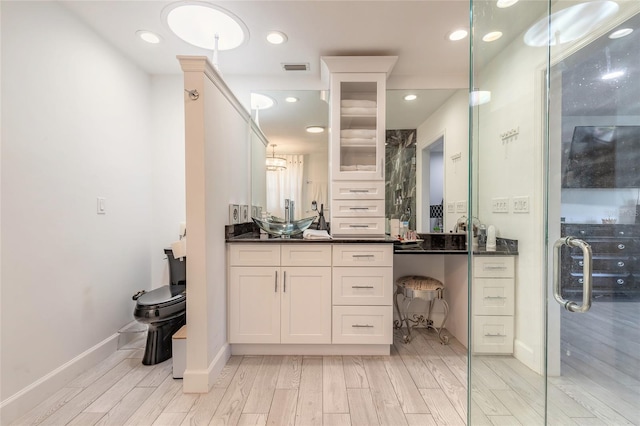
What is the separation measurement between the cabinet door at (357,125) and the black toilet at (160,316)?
1.52 metres

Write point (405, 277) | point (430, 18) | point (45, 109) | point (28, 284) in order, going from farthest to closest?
point (405, 277)
point (430, 18)
point (45, 109)
point (28, 284)

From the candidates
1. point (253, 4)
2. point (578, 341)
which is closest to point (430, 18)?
point (253, 4)

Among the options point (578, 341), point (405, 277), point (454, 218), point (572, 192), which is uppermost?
point (572, 192)

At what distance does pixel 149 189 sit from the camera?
2543 mm

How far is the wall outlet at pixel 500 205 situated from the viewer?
5.65 feet

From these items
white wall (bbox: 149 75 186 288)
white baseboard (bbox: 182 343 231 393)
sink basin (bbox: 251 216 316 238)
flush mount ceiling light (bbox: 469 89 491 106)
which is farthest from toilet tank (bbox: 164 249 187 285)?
flush mount ceiling light (bbox: 469 89 491 106)

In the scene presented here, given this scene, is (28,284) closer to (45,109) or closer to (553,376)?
(45,109)

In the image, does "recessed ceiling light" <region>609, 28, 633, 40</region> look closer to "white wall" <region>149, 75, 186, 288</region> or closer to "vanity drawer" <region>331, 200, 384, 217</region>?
"vanity drawer" <region>331, 200, 384, 217</region>

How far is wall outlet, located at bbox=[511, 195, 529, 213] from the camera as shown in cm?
173

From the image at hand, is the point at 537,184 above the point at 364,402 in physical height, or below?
above

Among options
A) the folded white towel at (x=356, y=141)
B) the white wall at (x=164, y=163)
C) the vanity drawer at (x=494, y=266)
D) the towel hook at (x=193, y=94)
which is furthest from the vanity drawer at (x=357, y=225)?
the white wall at (x=164, y=163)

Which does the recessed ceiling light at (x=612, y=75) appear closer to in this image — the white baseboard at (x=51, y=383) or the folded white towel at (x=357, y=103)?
the folded white towel at (x=357, y=103)

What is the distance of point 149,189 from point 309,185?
1.50m

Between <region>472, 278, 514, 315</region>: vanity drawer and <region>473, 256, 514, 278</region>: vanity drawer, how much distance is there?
→ 32 mm
